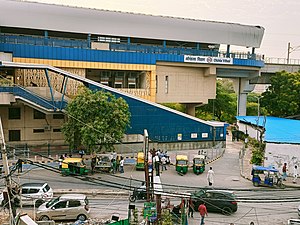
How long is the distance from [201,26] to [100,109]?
A: 21.3 m

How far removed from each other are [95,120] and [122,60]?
39.0 ft

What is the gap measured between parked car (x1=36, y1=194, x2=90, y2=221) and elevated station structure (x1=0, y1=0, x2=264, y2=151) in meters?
15.2

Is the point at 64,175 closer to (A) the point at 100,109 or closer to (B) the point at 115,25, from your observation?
(A) the point at 100,109

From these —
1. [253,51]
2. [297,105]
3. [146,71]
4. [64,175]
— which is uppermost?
[253,51]

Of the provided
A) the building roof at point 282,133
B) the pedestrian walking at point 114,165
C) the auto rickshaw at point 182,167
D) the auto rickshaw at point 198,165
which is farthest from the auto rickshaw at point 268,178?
the pedestrian walking at point 114,165

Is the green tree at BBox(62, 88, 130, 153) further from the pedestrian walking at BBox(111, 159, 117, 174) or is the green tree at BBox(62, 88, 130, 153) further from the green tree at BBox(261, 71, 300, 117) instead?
the green tree at BBox(261, 71, 300, 117)

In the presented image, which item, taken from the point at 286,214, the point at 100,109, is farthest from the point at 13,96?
the point at 286,214

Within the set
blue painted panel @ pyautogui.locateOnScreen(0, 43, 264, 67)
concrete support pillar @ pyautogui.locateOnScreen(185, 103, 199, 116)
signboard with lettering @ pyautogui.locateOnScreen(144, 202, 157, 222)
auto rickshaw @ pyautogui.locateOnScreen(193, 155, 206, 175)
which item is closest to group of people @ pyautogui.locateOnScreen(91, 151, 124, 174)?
auto rickshaw @ pyautogui.locateOnScreen(193, 155, 206, 175)

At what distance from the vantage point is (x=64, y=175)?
24.4 metres

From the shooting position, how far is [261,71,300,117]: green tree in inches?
1855

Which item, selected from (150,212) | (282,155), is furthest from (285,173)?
(150,212)

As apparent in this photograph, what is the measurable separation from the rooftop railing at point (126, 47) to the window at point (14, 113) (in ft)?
20.9

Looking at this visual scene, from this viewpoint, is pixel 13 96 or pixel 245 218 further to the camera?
pixel 13 96

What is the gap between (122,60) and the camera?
121ft
